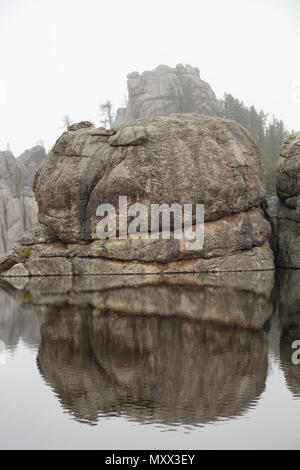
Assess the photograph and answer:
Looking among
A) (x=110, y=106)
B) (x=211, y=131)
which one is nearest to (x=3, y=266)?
(x=211, y=131)

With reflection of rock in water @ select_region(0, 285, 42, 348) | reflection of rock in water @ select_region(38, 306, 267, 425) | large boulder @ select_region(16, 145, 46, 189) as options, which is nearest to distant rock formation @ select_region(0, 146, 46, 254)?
large boulder @ select_region(16, 145, 46, 189)

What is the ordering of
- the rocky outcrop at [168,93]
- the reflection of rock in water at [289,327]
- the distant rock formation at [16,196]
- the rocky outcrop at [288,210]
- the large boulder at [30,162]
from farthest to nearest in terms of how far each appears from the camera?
the large boulder at [30,162]
the rocky outcrop at [168,93]
the distant rock formation at [16,196]
the rocky outcrop at [288,210]
the reflection of rock in water at [289,327]

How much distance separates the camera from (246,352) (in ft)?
41.2

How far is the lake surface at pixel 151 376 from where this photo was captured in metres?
7.68

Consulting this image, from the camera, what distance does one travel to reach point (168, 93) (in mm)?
99625

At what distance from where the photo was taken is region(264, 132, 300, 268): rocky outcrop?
43156 mm

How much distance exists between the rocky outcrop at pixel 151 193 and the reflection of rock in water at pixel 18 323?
15.6m

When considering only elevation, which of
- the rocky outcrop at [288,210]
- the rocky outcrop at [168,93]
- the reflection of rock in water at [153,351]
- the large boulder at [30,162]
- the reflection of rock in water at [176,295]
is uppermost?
the rocky outcrop at [168,93]

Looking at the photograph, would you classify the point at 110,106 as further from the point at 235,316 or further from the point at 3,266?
the point at 235,316

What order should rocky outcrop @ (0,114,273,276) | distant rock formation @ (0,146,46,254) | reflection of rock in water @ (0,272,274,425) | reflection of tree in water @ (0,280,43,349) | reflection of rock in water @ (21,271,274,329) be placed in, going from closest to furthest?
reflection of rock in water @ (0,272,274,425), reflection of tree in water @ (0,280,43,349), reflection of rock in water @ (21,271,274,329), rocky outcrop @ (0,114,273,276), distant rock formation @ (0,146,46,254)

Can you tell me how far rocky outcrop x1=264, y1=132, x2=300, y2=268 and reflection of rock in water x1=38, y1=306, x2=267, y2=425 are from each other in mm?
28653

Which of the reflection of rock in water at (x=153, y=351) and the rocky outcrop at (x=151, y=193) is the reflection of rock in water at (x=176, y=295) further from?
the rocky outcrop at (x=151, y=193)

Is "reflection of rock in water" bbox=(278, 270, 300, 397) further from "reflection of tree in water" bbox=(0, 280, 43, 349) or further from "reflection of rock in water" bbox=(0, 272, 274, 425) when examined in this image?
"reflection of tree in water" bbox=(0, 280, 43, 349)

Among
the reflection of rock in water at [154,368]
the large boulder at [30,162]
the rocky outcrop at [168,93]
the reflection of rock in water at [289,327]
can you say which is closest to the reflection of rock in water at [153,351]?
the reflection of rock in water at [154,368]
